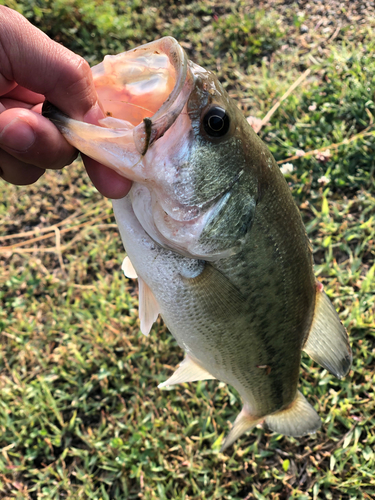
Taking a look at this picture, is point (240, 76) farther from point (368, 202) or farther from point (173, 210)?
point (173, 210)

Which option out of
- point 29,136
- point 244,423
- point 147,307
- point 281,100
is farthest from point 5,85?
point 281,100

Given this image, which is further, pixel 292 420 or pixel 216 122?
pixel 292 420

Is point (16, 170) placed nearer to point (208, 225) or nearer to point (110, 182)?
point (110, 182)

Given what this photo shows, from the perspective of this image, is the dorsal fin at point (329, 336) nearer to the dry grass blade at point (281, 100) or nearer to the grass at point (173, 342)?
the grass at point (173, 342)

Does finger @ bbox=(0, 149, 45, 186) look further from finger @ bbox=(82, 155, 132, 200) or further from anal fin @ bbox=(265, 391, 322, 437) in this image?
anal fin @ bbox=(265, 391, 322, 437)

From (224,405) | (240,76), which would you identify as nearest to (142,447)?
(224,405)

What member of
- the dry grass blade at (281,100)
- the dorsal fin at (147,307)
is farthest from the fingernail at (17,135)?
the dry grass blade at (281,100)

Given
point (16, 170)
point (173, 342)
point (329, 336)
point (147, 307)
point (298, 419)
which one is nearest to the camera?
point (16, 170)
